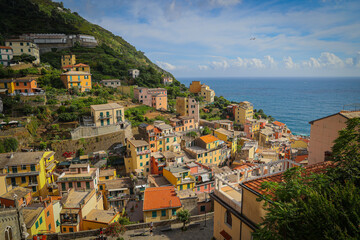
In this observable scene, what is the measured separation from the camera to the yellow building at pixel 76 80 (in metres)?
A: 41.5

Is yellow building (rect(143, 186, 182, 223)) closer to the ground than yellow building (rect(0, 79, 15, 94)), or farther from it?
closer to the ground

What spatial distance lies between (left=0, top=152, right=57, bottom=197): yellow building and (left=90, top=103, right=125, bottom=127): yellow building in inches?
408

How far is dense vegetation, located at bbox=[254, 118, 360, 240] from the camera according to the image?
4.83 meters

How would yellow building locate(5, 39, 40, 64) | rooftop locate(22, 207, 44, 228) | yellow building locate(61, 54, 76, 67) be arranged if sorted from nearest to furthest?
rooftop locate(22, 207, 44, 228), yellow building locate(5, 39, 40, 64), yellow building locate(61, 54, 76, 67)

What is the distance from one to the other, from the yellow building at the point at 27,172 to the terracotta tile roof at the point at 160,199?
1098cm

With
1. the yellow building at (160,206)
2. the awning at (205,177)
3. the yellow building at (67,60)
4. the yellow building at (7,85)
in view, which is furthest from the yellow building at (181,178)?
the yellow building at (67,60)

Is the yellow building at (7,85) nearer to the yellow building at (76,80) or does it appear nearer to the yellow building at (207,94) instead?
the yellow building at (76,80)

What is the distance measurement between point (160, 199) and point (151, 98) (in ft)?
113

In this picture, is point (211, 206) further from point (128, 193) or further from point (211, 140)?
point (211, 140)

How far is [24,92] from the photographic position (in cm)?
3597

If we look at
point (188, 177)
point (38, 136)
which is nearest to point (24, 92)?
point (38, 136)

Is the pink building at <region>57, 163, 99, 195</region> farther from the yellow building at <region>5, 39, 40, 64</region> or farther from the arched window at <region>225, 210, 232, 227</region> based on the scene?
the yellow building at <region>5, 39, 40, 64</region>

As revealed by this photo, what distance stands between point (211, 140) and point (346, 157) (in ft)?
90.4

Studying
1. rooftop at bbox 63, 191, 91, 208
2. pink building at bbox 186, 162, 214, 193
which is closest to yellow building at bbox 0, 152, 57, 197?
rooftop at bbox 63, 191, 91, 208
